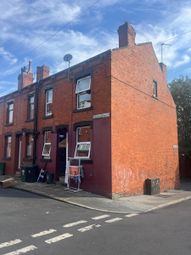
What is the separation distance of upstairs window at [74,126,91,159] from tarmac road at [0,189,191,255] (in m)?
4.40

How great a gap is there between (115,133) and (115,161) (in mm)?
1363

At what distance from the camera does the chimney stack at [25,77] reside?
24.8 meters

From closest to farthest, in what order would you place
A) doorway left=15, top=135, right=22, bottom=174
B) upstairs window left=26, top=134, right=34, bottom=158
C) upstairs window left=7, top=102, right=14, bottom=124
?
upstairs window left=26, top=134, right=34, bottom=158
doorway left=15, top=135, right=22, bottom=174
upstairs window left=7, top=102, right=14, bottom=124

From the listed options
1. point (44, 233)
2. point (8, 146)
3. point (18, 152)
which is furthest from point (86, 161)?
point (8, 146)

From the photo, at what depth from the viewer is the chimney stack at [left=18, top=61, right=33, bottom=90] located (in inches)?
976

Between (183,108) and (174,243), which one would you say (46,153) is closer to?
(174,243)

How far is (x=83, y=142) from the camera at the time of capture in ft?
53.5

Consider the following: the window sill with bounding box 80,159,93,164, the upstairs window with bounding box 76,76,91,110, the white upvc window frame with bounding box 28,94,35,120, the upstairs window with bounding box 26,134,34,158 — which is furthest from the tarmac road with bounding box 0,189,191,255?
the white upvc window frame with bounding box 28,94,35,120

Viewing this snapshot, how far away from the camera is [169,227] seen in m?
8.80

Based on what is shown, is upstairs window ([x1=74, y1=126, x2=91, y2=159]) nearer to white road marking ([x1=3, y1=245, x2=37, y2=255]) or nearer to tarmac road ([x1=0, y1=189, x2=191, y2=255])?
tarmac road ([x1=0, y1=189, x2=191, y2=255])

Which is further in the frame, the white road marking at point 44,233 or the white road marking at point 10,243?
the white road marking at point 44,233

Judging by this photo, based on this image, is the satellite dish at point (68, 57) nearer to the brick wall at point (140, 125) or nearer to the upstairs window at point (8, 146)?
the brick wall at point (140, 125)

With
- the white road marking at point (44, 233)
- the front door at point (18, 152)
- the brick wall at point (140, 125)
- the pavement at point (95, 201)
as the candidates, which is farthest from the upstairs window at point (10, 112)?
the white road marking at point (44, 233)

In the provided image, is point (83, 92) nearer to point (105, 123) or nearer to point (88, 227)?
point (105, 123)
